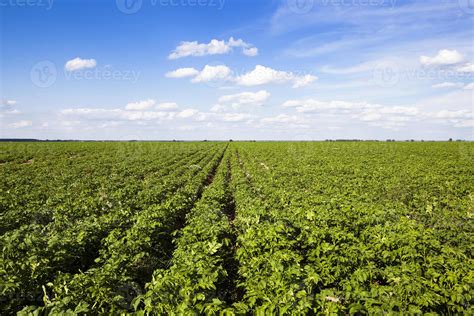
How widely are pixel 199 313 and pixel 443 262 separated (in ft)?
13.9

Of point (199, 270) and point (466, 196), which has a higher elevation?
point (199, 270)

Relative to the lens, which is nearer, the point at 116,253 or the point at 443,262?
the point at 443,262

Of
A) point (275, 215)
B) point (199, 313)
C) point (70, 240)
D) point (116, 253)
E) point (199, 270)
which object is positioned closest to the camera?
point (199, 313)

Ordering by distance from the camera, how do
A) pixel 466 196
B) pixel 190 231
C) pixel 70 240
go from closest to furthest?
1. pixel 70 240
2. pixel 190 231
3. pixel 466 196

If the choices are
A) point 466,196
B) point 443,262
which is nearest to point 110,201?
point 443,262

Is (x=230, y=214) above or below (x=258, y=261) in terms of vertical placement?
below

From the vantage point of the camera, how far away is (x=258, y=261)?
4949mm

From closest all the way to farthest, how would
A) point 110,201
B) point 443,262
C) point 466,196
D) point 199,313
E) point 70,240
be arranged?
→ point 199,313
point 443,262
point 70,240
point 110,201
point 466,196

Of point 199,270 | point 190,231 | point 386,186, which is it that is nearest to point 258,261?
point 199,270

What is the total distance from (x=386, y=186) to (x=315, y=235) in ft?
39.6

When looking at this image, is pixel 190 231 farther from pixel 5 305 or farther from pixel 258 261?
pixel 5 305

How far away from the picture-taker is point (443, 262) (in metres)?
4.75

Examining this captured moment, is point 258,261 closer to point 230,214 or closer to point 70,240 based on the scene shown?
point 70,240

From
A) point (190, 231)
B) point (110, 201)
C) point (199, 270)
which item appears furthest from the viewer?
point (110, 201)
